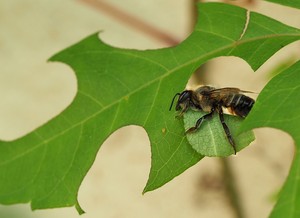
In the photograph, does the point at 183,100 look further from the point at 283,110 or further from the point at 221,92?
the point at 283,110

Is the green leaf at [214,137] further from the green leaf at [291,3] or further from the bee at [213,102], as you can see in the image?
the green leaf at [291,3]

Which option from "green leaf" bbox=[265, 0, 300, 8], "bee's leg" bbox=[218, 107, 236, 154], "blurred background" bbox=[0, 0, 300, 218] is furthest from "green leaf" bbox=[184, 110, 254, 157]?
"blurred background" bbox=[0, 0, 300, 218]

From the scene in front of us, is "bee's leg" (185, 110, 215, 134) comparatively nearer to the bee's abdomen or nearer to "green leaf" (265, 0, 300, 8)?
the bee's abdomen

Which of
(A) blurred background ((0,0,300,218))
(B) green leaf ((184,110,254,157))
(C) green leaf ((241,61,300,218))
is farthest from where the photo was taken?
(A) blurred background ((0,0,300,218))

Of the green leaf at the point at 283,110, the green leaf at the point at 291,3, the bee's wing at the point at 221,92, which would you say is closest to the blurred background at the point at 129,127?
the bee's wing at the point at 221,92

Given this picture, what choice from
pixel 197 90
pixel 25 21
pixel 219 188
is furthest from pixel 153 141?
pixel 25 21

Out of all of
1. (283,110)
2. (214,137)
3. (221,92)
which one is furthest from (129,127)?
(283,110)

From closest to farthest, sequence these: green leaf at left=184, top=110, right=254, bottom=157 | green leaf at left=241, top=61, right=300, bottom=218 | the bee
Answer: green leaf at left=241, top=61, right=300, bottom=218, green leaf at left=184, top=110, right=254, bottom=157, the bee

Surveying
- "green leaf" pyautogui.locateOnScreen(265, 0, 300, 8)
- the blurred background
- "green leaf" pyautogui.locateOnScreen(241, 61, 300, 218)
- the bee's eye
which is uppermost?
"green leaf" pyautogui.locateOnScreen(265, 0, 300, 8)
